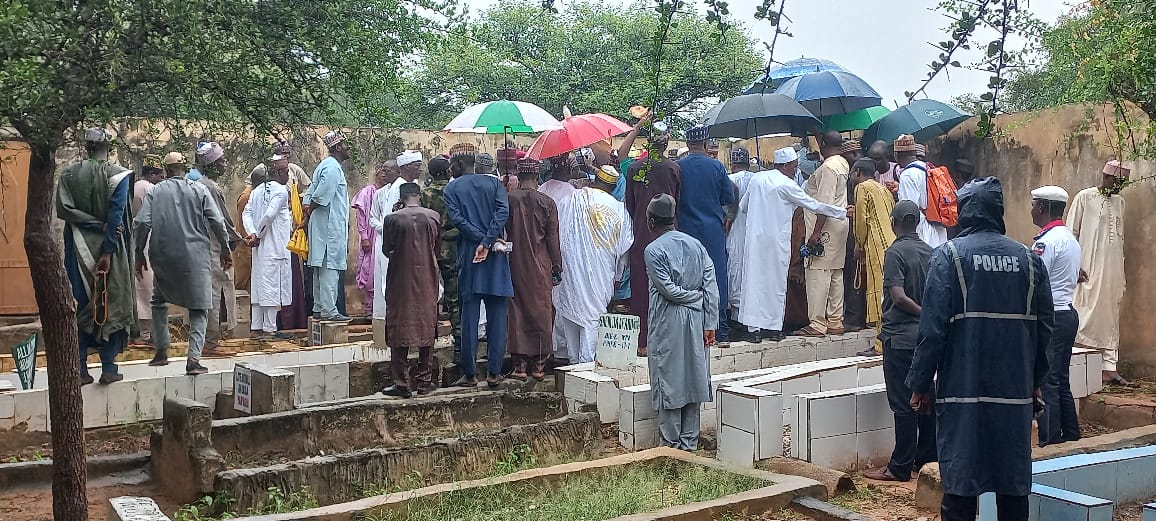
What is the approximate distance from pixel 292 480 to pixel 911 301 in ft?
12.3

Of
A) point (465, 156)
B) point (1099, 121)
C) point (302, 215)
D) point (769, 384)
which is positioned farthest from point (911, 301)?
point (302, 215)

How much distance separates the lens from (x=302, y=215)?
10375 mm

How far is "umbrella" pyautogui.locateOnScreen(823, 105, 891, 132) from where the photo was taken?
1123cm

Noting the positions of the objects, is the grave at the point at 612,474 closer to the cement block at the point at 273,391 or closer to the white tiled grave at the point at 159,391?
the cement block at the point at 273,391

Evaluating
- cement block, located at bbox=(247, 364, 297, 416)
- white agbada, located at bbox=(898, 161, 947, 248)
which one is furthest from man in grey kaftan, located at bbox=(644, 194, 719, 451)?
white agbada, located at bbox=(898, 161, 947, 248)

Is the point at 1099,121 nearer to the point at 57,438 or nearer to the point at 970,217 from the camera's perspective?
the point at 970,217

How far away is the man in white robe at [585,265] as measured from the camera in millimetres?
8758

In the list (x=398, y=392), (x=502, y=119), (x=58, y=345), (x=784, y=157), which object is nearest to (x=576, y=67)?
(x=502, y=119)

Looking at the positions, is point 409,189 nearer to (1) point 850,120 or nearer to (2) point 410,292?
(2) point 410,292

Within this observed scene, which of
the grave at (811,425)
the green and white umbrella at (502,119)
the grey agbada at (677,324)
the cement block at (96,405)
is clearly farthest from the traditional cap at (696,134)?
the cement block at (96,405)

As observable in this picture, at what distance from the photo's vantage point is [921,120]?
10.3 metres

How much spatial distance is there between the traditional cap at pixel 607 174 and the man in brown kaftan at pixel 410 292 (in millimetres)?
2527

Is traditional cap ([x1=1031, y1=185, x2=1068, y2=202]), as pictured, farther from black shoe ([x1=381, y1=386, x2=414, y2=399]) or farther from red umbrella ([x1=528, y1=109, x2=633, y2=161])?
black shoe ([x1=381, y1=386, x2=414, y2=399])

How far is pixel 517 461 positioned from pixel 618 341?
61.3 inches
